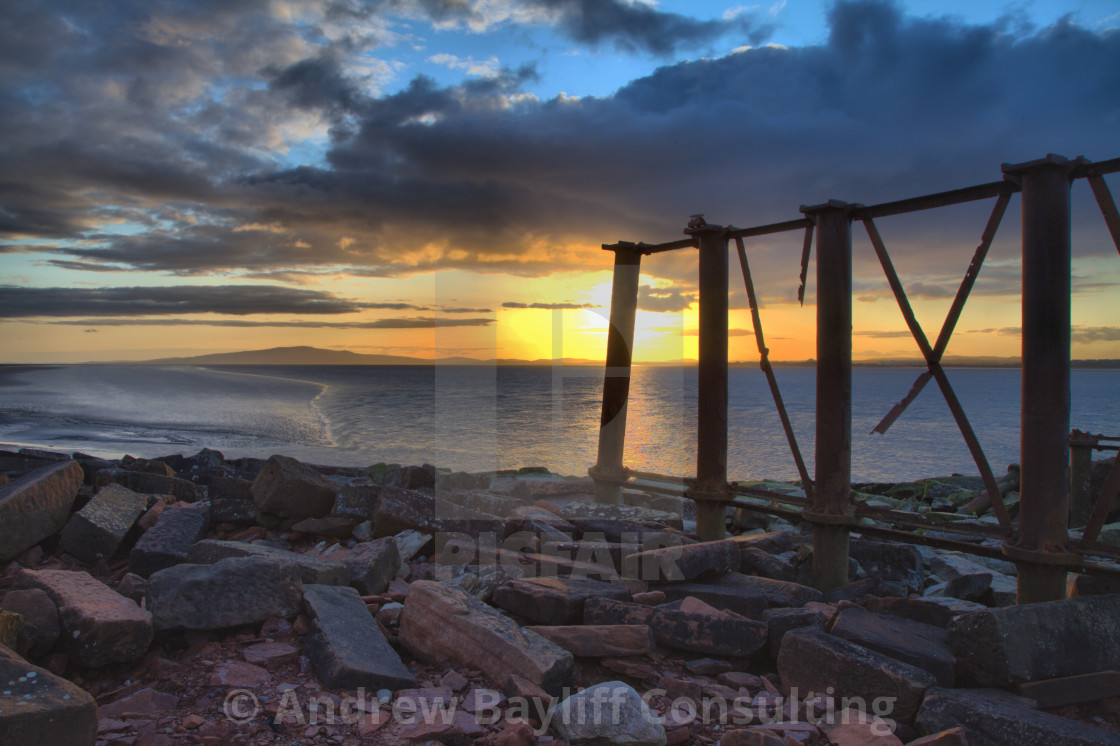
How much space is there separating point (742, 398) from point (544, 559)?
234ft

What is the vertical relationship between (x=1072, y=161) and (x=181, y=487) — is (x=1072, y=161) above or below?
above

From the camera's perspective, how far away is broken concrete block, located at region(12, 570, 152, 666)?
3.65m

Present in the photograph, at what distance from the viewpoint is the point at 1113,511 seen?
7.80 meters

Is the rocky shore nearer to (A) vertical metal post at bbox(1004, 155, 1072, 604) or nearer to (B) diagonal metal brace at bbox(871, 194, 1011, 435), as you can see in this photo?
(A) vertical metal post at bbox(1004, 155, 1072, 604)

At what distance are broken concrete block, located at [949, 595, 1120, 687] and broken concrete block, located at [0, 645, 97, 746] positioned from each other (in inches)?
177

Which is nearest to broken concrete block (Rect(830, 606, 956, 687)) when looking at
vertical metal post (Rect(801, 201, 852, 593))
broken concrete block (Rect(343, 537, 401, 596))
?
vertical metal post (Rect(801, 201, 852, 593))

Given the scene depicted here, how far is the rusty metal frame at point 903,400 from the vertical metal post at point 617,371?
12mm

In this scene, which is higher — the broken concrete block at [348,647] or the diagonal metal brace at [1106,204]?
the diagonal metal brace at [1106,204]

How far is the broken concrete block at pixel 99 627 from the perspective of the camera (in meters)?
3.65

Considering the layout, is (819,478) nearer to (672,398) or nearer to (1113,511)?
(1113,511)

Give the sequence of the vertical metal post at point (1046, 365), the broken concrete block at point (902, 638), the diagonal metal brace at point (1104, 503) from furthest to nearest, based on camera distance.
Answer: the vertical metal post at point (1046, 365), the diagonal metal brace at point (1104, 503), the broken concrete block at point (902, 638)

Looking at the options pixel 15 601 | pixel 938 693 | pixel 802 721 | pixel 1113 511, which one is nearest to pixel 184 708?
pixel 15 601

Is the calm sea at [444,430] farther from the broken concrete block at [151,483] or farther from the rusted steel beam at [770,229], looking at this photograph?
the rusted steel beam at [770,229]

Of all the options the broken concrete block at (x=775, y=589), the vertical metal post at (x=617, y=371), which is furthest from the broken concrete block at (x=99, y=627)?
the vertical metal post at (x=617, y=371)
